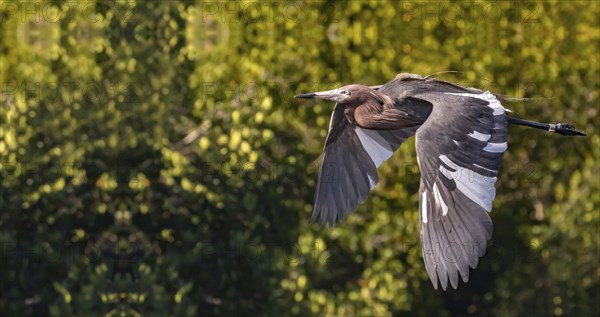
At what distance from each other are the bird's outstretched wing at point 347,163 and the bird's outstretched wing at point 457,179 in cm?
85

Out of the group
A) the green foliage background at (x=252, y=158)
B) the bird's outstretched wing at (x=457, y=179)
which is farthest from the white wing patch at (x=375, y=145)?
the green foliage background at (x=252, y=158)

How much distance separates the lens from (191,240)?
12.8 m

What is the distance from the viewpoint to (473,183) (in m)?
8.99

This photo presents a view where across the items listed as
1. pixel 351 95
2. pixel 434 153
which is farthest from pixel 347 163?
pixel 434 153

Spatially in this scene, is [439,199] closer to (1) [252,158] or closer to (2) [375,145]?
(2) [375,145]

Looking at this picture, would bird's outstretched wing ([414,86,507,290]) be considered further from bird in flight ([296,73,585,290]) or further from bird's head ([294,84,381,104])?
bird's head ([294,84,381,104])

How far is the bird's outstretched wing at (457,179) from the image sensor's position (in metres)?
8.82

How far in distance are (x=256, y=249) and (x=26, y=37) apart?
3.01 m

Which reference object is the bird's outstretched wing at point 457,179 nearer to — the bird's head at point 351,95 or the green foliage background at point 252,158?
the bird's head at point 351,95

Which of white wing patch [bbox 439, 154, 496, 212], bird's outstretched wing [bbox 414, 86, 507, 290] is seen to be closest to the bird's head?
bird's outstretched wing [bbox 414, 86, 507, 290]

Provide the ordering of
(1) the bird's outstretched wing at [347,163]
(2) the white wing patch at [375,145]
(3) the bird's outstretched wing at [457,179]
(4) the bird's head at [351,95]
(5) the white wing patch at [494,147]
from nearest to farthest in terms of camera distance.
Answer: (3) the bird's outstretched wing at [457,179], (5) the white wing patch at [494,147], (4) the bird's head at [351,95], (1) the bird's outstretched wing at [347,163], (2) the white wing patch at [375,145]

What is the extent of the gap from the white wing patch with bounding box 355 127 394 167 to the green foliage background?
2.41 meters

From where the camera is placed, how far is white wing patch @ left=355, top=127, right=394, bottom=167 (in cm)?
1034

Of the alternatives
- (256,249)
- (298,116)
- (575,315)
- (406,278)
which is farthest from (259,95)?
(575,315)
